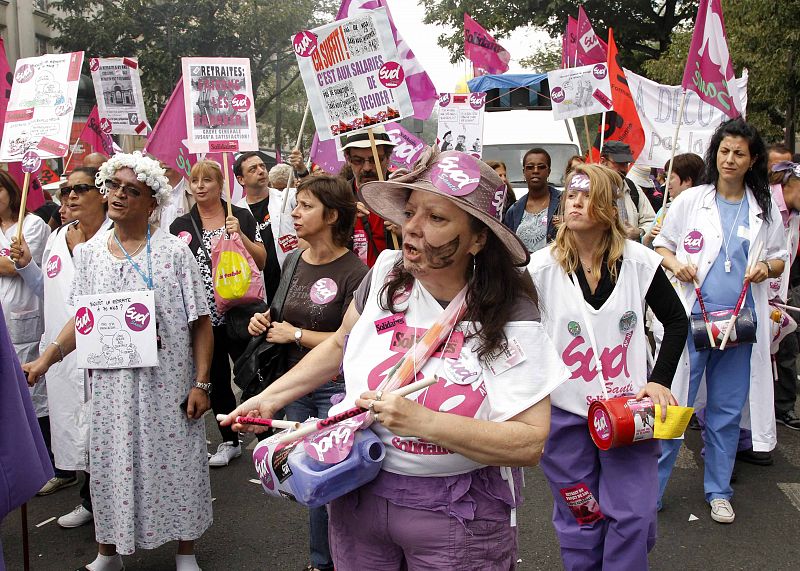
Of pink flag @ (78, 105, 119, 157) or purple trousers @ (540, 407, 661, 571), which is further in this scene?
pink flag @ (78, 105, 119, 157)

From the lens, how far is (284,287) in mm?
3949

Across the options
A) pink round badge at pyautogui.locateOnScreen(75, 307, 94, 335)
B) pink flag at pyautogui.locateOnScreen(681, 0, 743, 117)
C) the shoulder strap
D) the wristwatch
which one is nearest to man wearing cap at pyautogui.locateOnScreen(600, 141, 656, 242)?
pink flag at pyautogui.locateOnScreen(681, 0, 743, 117)

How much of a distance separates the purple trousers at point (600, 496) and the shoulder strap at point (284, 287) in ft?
4.71

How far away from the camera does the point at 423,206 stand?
2271 mm

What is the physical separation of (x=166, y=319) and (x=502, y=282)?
2.08 m

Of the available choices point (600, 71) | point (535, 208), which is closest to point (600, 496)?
point (535, 208)

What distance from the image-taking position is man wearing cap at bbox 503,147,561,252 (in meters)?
6.84

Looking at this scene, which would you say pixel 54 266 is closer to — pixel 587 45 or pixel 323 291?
pixel 323 291

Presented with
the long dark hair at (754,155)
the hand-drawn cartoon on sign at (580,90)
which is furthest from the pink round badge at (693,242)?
the hand-drawn cartoon on sign at (580,90)

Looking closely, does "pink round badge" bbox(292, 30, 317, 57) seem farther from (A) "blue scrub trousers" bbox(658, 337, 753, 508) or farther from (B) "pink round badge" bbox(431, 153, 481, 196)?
(B) "pink round badge" bbox(431, 153, 481, 196)

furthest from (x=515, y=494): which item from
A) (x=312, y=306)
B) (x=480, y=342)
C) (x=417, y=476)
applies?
(x=312, y=306)

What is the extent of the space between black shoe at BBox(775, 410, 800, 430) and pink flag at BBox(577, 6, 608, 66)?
19.5 feet

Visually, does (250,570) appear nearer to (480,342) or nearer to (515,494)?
(515,494)

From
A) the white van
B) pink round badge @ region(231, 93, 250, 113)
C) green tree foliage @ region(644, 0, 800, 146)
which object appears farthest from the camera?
green tree foliage @ region(644, 0, 800, 146)
